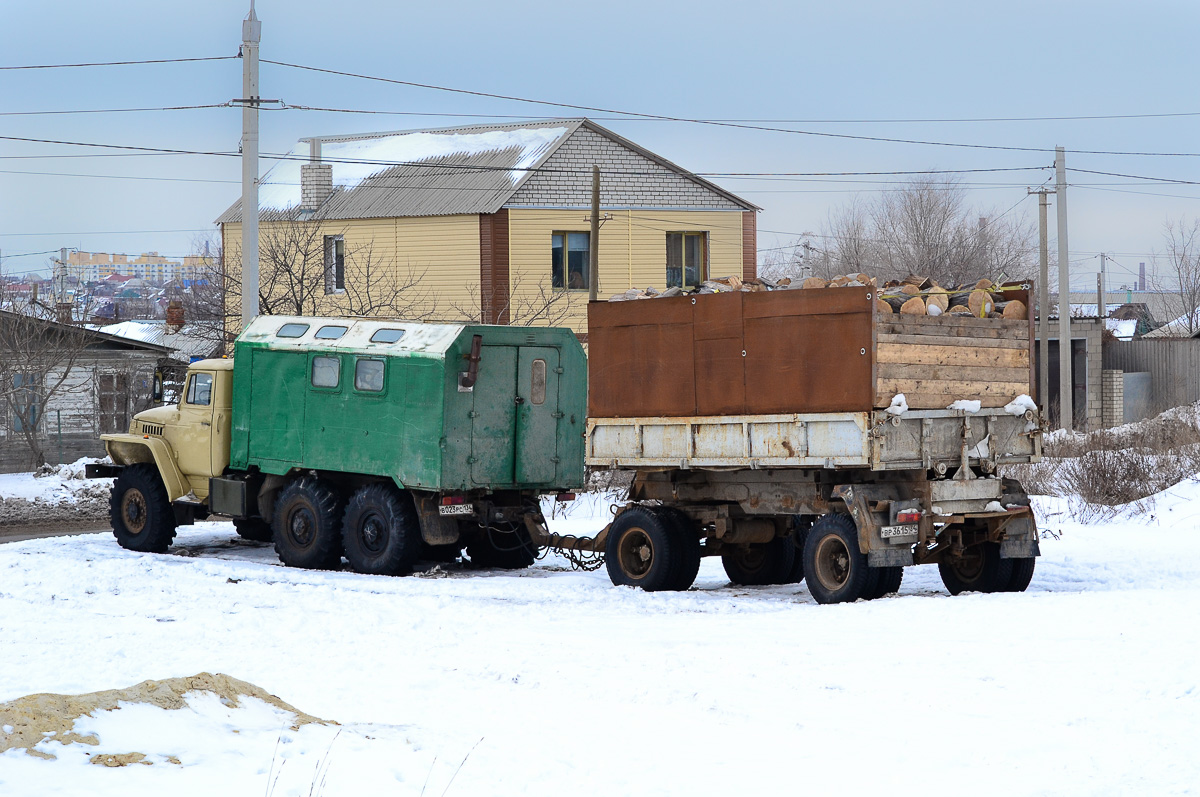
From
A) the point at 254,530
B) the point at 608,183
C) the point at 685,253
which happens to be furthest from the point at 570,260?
the point at 254,530

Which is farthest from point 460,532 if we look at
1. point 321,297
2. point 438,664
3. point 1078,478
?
point 321,297

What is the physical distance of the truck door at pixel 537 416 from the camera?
1612 centimetres

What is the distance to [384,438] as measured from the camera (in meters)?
15.9

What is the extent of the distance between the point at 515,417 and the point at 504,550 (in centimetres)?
173

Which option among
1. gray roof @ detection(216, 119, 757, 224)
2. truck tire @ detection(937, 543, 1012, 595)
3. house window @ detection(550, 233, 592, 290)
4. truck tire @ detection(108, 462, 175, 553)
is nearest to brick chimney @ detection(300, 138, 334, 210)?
gray roof @ detection(216, 119, 757, 224)

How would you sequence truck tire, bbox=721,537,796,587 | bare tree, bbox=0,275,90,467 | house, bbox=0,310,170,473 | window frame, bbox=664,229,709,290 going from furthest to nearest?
window frame, bbox=664,229,709,290 → house, bbox=0,310,170,473 → bare tree, bbox=0,275,90,467 → truck tire, bbox=721,537,796,587

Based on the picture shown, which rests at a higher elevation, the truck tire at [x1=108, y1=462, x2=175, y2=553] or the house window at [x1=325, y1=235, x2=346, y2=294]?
the house window at [x1=325, y1=235, x2=346, y2=294]

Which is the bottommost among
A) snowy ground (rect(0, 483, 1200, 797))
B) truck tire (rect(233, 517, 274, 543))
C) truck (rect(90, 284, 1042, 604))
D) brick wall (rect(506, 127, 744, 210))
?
snowy ground (rect(0, 483, 1200, 797))

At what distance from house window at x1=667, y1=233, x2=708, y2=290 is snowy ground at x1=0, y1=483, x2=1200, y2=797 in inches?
991

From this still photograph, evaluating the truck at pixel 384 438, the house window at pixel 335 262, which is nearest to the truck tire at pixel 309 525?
the truck at pixel 384 438

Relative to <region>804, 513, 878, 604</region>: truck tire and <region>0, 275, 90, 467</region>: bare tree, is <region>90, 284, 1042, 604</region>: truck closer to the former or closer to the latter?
<region>804, 513, 878, 604</region>: truck tire

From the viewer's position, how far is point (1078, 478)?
21.3m

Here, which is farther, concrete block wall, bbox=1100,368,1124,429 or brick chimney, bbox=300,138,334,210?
concrete block wall, bbox=1100,368,1124,429

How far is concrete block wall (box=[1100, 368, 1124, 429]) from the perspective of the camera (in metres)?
41.7
